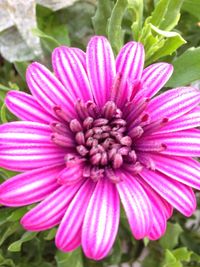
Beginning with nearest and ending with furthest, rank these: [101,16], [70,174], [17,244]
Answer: [70,174]
[17,244]
[101,16]

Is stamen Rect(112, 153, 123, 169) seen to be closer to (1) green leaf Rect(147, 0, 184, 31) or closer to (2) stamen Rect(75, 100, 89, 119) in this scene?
(2) stamen Rect(75, 100, 89, 119)

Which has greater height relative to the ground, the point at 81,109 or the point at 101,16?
the point at 101,16

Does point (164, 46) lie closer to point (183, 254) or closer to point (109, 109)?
point (109, 109)

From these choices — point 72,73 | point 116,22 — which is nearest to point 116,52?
point 116,22

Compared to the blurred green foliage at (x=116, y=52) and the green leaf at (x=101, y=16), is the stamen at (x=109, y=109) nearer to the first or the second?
the blurred green foliage at (x=116, y=52)

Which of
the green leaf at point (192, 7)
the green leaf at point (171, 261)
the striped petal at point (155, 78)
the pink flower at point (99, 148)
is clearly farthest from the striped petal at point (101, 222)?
the green leaf at point (192, 7)

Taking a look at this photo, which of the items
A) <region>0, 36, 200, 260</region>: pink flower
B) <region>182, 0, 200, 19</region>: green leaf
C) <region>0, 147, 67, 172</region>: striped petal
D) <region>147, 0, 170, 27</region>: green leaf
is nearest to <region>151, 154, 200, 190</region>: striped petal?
<region>0, 36, 200, 260</region>: pink flower

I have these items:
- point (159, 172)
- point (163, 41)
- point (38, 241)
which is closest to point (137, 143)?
point (159, 172)
